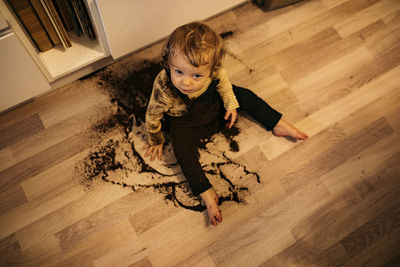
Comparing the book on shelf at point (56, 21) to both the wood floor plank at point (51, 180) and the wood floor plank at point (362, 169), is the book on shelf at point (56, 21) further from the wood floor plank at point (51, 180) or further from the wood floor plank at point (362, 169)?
the wood floor plank at point (362, 169)

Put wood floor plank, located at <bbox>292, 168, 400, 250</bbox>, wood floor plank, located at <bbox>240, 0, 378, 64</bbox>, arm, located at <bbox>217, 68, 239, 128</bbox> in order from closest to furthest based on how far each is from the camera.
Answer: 1. arm, located at <bbox>217, 68, 239, 128</bbox>
2. wood floor plank, located at <bbox>292, 168, 400, 250</bbox>
3. wood floor plank, located at <bbox>240, 0, 378, 64</bbox>

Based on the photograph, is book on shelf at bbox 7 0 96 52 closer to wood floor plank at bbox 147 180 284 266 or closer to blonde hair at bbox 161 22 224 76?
blonde hair at bbox 161 22 224 76

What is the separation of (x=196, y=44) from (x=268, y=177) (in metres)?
0.59

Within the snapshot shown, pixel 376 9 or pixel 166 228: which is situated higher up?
pixel 376 9

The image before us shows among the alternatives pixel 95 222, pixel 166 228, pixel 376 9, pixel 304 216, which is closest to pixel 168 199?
pixel 166 228

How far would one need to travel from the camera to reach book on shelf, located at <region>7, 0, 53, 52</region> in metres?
0.77

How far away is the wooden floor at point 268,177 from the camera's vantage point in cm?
97

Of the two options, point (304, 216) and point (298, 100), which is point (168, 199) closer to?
point (304, 216)

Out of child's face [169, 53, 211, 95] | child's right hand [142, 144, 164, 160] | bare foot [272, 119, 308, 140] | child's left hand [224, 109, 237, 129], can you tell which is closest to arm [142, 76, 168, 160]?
child's right hand [142, 144, 164, 160]

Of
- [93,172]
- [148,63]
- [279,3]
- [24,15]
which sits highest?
[24,15]

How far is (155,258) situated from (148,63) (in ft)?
2.36

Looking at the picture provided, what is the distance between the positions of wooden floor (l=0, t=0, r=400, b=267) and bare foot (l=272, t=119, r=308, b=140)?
38 mm

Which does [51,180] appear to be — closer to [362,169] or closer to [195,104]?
[195,104]

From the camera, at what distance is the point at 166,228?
991 millimetres
